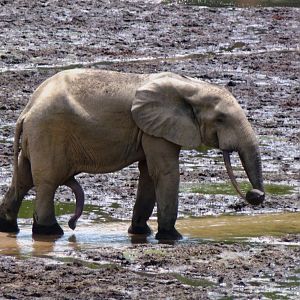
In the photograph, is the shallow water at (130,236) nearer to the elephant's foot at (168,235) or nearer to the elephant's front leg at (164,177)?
the elephant's foot at (168,235)

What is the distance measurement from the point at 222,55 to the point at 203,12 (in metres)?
4.62

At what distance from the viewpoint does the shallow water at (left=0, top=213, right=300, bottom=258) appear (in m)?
13.1

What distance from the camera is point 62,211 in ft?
49.4

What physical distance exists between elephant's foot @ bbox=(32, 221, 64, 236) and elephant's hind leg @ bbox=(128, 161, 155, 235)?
0.70 metres

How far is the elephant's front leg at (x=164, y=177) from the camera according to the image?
1351 cm

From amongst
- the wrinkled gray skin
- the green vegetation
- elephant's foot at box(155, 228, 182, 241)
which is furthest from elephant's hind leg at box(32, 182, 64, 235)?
the green vegetation

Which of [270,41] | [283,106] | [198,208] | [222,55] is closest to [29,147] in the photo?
[198,208]

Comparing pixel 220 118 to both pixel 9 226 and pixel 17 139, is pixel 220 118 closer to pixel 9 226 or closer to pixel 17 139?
pixel 17 139

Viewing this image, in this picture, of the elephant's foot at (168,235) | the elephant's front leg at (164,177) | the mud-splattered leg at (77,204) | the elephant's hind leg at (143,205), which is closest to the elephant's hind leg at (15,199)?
the mud-splattered leg at (77,204)

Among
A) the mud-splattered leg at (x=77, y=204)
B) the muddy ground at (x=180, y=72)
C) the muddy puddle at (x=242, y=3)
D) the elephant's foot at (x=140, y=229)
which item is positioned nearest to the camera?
the muddy ground at (x=180, y=72)

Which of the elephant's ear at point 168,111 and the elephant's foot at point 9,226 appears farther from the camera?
the elephant's foot at point 9,226

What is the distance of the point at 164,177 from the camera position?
44.3 ft

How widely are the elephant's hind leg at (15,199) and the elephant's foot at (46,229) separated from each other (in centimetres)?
28

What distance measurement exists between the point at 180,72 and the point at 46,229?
1083 cm
